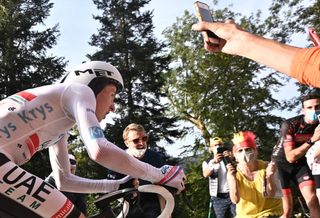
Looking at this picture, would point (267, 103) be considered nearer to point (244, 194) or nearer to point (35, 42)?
point (35, 42)

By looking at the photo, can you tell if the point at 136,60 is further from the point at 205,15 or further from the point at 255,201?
the point at 205,15

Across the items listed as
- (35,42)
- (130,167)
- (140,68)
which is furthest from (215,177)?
(140,68)

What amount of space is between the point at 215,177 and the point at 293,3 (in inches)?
901

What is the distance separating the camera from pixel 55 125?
3500 millimetres

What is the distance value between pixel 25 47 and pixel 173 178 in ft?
105

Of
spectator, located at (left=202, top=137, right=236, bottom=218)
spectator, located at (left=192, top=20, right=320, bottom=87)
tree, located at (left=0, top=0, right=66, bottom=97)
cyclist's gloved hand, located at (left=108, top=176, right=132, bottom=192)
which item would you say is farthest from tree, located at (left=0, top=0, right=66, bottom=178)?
spectator, located at (left=192, top=20, right=320, bottom=87)

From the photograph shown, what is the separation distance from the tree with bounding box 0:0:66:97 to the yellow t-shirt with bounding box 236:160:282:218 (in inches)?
1000

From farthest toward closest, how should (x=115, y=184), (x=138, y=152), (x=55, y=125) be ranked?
(x=138, y=152) → (x=115, y=184) → (x=55, y=125)

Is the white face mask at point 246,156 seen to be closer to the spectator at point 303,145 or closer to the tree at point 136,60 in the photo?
the spectator at point 303,145

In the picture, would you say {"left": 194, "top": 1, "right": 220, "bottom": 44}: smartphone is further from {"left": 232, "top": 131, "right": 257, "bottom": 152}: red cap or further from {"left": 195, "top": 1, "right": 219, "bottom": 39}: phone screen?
{"left": 232, "top": 131, "right": 257, "bottom": 152}: red cap

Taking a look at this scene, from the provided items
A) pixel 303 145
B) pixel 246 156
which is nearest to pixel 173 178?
pixel 246 156

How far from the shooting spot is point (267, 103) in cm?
3772

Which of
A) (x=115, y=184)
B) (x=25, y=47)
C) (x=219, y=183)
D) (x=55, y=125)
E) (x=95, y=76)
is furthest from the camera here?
(x=25, y=47)

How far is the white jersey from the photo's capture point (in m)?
3.17
